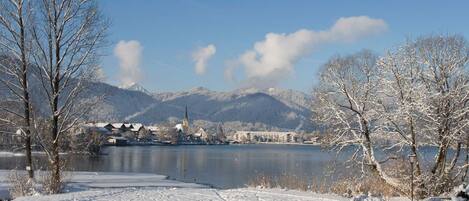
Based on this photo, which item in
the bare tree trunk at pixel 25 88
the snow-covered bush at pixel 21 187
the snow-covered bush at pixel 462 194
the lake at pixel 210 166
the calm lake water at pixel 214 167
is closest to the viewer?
the snow-covered bush at pixel 462 194

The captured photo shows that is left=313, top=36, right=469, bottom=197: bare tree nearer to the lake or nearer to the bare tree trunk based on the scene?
the lake

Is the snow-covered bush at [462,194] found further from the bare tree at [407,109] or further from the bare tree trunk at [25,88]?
the bare tree trunk at [25,88]

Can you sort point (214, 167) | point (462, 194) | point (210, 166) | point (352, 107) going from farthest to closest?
point (210, 166), point (214, 167), point (352, 107), point (462, 194)

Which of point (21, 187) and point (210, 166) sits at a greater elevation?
point (21, 187)

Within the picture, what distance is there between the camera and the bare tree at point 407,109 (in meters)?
17.1

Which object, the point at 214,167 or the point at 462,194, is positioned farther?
the point at 214,167

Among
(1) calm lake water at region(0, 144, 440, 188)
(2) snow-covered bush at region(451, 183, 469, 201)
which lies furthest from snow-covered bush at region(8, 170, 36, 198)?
(2) snow-covered bush at region(451, 183, 469, 201)

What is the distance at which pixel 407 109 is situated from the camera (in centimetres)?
1711

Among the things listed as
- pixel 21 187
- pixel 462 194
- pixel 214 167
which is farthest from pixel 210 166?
pixel 462 194

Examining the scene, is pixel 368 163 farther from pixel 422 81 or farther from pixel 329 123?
pixel 422 81

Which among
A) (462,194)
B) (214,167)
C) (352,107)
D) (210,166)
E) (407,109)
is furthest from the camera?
(210,166)

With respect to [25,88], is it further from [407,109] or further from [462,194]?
[462,194]

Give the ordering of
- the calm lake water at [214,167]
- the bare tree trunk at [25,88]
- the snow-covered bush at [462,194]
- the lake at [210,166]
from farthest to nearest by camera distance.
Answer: the lake at [210,166], the calm lake water at [214,167], the bare tree trunk at [25,88], the snow-covered bush at [462,194]

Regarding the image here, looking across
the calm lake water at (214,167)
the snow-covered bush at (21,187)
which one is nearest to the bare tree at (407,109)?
the calm lake water at (214,167)
